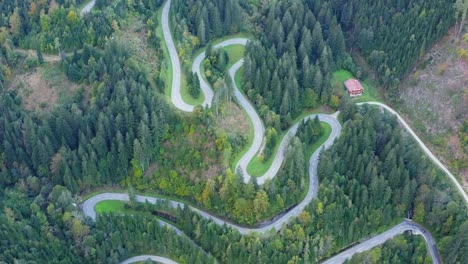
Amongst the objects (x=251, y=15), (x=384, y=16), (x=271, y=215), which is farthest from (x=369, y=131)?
(x=251, y=15)

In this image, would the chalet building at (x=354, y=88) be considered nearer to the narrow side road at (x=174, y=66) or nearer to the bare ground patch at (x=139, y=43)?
the narrow side road at (x=174, y=66)

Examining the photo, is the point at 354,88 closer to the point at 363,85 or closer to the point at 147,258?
the point at 363,85

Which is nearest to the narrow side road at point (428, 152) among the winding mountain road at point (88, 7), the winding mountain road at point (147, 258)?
the winding mountain road at point (147, 258)

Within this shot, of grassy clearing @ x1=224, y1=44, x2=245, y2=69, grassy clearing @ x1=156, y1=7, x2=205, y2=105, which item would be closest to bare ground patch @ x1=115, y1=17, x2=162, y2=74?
grassy clearing @ x1=156, y1=7, x2=205, y2=105

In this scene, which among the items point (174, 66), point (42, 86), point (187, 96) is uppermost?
point (42, 86)

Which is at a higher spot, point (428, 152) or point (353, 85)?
point (353, 85)

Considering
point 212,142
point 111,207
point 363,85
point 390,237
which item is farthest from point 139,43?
point 390,237
